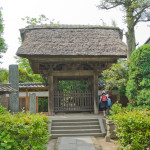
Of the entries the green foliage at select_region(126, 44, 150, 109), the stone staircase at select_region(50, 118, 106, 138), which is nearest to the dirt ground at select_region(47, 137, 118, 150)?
the stone staircase at select_region(50, 118, 106, 138)

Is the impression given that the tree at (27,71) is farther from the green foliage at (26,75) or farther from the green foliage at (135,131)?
the green foliage at (135,131)

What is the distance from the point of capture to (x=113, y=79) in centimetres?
1077

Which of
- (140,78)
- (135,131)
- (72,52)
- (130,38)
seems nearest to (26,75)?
(72,52)

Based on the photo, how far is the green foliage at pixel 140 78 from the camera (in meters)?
9.45

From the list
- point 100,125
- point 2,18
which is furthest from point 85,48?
point 2,18

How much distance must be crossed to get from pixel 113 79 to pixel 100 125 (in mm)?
2667

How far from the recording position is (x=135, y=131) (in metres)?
5.31

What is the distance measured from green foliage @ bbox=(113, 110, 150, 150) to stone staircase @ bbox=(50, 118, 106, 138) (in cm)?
351

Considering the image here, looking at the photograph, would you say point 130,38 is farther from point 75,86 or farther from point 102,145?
point 75,86

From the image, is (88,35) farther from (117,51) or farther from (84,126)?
(84,126)

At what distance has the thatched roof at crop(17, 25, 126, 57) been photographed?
34.8ft

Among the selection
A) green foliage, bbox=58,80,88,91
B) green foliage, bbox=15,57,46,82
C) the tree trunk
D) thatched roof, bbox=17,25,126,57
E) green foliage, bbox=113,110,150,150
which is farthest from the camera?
green foliage, bbox=15,57,46,82

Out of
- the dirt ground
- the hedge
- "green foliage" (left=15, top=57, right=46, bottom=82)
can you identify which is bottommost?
the dirt ground

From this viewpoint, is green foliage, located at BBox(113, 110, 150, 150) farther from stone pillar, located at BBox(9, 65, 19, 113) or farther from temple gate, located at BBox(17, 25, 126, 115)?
stone pillar, located at BBox(9, 65, 19, 113)
